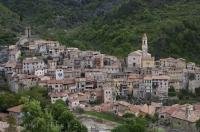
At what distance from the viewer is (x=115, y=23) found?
70.8 meters

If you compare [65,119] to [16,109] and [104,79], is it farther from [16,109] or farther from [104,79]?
[104,79]

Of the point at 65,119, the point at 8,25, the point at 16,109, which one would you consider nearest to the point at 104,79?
the point at 16,109

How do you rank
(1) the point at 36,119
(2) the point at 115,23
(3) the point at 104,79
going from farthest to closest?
(2) the point at 115,23 → (3) the point at 104,79 → (1) the point at 36,119

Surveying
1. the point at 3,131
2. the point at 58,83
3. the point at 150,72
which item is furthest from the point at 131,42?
the point at 3,131

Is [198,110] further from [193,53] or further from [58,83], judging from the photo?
[193,53]

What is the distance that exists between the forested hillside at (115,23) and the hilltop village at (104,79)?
695 cm

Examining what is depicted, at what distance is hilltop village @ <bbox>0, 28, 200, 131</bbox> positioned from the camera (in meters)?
40.9

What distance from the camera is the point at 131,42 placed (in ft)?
198

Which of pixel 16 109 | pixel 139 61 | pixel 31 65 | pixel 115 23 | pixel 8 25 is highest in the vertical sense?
pixel 115 23

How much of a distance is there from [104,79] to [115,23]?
26.5 meters

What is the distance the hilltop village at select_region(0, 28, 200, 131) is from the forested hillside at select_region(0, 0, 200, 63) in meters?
6.95

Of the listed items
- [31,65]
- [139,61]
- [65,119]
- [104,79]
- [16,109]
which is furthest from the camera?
[139,61]

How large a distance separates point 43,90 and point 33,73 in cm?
332

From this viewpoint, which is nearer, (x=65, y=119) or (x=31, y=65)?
(x=65, y=119)
